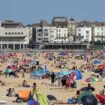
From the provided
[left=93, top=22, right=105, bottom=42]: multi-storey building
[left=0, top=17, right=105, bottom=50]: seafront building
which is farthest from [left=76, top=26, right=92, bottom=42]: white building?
[left=93, top=22, right=105, bottom=42]: multi-storey building

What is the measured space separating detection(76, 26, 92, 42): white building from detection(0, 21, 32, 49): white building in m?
11.8

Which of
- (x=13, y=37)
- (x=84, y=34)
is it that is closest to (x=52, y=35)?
(x=84, y=34)

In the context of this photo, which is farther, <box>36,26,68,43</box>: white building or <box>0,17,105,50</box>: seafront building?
<box>36,26,68,43</box>: white building

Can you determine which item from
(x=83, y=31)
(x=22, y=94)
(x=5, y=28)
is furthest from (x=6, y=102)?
(x=83, y=31)

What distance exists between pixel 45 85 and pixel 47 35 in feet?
287

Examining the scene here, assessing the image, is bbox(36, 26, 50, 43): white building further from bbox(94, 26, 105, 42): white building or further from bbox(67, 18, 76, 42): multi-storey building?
bbox(94, 26, 105, 42): white building

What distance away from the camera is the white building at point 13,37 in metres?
96.4

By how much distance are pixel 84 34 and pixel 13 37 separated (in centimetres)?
1968

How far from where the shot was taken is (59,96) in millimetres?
17469

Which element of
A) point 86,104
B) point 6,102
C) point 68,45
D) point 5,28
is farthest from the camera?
point 5,28

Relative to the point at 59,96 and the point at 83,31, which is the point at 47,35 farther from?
the point at 59,96

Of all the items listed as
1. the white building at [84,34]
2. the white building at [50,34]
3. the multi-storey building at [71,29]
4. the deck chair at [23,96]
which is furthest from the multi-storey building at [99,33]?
the deck chair at [23,96]

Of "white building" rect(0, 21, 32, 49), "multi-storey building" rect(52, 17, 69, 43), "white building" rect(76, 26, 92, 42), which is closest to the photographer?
"white building" rect(0, 21, 32, 49)

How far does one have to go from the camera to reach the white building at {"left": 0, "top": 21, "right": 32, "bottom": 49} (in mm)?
96438
